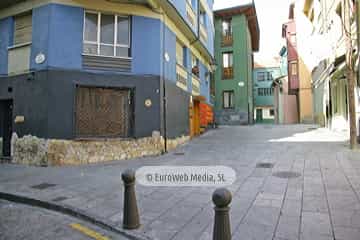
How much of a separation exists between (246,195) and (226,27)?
2374 cm

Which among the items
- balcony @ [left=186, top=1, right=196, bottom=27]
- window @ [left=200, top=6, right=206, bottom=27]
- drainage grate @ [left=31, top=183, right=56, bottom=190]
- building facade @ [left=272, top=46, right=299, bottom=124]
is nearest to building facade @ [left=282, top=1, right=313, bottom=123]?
building facade @ [left=272, top=46, right=299, bottom=124]

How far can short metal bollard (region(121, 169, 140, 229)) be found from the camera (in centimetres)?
371

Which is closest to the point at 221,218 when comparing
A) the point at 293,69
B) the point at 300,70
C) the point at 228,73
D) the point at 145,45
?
the point at 145,45

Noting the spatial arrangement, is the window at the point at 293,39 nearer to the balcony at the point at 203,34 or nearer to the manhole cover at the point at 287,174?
the balcony at the point at 203,34

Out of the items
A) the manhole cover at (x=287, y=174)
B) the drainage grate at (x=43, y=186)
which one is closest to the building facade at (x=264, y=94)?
the manhole cover at (x=287, y=174)

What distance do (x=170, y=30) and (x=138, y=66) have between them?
2674 mm

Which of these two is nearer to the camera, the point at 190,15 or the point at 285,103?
the point at 190,15

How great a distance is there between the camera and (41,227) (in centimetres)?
405

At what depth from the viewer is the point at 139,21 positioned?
33.5ft

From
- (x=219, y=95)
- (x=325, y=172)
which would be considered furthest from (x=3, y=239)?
(x=219, y=95)

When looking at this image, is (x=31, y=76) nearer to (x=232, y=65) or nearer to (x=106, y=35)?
(x=106, y=35)

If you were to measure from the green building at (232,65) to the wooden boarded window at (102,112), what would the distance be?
16.8 m

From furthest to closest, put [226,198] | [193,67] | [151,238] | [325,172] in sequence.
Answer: [193,67] → [325,172] → [151,238] → [226,198]

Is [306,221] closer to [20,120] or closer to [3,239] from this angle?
[3,239]
